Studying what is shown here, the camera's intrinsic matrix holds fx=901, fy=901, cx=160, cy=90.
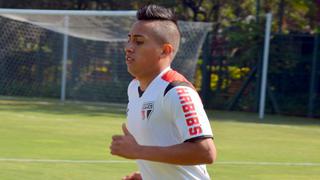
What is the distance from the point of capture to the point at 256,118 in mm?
23875

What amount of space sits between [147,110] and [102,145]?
10037 mm

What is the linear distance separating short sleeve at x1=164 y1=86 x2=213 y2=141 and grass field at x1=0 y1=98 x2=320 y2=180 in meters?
6.14

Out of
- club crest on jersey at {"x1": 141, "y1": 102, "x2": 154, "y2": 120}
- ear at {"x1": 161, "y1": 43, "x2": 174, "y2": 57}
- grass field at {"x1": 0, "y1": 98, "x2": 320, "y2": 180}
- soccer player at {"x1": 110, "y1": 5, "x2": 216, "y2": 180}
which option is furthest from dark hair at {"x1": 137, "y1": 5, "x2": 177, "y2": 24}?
grass field at {"x1": 0, "y1": 98, "x2": 320, "y2": 180}

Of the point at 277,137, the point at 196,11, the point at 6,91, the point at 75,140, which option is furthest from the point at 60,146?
the point at 196,11

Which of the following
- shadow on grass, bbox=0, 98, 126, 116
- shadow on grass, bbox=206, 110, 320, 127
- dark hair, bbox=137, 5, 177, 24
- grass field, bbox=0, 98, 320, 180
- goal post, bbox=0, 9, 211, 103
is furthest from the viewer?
goal post, bbox=0, 9, 211, 103

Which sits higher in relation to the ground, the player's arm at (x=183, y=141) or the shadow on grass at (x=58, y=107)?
the player's arm at (x=183, y=141)

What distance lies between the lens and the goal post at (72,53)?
25672 millimetres

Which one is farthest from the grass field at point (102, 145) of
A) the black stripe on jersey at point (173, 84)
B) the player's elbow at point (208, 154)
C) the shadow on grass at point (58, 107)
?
the player's elbow at point (208, 154)

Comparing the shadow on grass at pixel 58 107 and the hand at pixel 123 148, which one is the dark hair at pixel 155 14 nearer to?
the hand at pixel 123 148

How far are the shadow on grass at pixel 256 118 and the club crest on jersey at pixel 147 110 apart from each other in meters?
17.8

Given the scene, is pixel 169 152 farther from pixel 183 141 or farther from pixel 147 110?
pixel 147 110

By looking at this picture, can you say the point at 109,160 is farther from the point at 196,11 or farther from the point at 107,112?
the point at 196,11

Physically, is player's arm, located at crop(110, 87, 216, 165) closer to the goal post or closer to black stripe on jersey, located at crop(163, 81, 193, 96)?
black stripe on jersey, located at crop(163, 81, 193, 96)

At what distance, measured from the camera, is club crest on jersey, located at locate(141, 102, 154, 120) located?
14.6 ft
